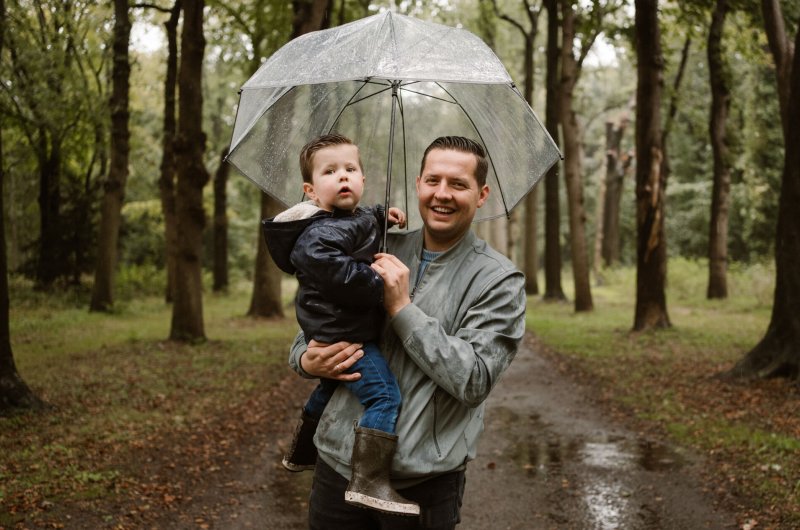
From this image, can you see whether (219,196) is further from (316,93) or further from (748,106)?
(316,93)

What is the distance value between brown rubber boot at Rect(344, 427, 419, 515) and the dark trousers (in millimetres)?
100

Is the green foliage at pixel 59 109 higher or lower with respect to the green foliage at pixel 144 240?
higher

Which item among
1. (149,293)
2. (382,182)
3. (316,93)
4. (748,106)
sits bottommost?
(149,293)

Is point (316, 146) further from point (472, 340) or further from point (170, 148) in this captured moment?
point (170, 148)

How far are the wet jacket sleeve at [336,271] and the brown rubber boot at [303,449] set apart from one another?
735mm

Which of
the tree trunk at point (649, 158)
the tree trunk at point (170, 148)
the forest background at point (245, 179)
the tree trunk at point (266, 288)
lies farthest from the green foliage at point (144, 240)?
the tree trunk at point (649, 158)

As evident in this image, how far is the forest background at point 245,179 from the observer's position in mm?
14133

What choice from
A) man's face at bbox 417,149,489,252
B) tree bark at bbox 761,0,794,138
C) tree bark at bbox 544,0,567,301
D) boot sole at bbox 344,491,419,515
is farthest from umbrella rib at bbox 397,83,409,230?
tree bark at bbox 544,0,567,301

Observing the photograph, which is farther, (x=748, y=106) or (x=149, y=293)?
(x=748, y=106)

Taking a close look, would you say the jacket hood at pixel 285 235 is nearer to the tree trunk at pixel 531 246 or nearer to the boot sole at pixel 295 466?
the boot sole at pixel 295 466

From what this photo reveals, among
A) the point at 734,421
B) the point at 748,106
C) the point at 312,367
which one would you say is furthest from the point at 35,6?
the point at 748,106

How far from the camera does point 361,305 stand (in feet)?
9.28

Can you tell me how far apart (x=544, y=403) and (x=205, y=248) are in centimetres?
3059

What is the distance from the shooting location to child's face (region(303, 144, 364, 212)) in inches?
123
